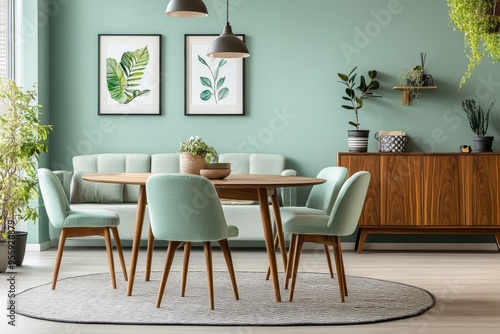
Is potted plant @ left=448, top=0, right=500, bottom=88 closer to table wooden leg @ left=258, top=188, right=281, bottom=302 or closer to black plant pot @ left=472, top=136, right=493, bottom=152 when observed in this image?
table wooden leg @ left=258, top=188, right=281, bottom=302

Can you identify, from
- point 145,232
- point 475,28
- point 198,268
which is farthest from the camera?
point 145,232

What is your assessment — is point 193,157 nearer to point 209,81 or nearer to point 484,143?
point 209,81

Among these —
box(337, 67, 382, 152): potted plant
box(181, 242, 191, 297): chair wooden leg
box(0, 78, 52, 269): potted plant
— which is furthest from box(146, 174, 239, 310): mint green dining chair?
box(337, 67, 382, 152): potted plant

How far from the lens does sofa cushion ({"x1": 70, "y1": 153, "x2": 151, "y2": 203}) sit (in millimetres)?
6512

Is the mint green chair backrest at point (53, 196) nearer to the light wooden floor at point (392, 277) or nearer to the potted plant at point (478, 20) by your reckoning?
the light wooden floor at point (392, 277)

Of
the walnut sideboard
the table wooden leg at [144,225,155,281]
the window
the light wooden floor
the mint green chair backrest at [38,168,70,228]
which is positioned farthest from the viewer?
the walnut sideboard

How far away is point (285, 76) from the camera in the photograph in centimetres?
691

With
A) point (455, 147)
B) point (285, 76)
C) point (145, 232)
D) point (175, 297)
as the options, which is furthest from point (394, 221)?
point (175, 297)

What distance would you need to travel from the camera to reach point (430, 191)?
642cm

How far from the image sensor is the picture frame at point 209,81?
688cm

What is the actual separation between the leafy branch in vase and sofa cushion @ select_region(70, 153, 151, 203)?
808 millimetres

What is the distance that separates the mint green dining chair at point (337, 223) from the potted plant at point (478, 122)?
8.84ft

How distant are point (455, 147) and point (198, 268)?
281 cm

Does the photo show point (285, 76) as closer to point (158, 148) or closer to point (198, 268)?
point (158, 148)
